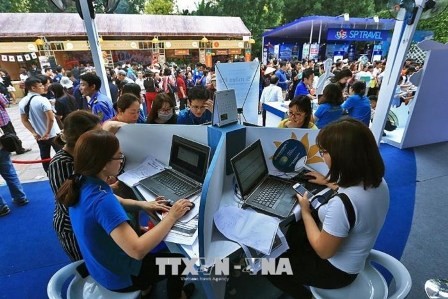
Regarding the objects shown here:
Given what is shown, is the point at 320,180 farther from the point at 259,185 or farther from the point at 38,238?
the point at 38,238

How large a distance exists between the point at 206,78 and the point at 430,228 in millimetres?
5908

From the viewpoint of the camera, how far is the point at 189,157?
1.66 meters

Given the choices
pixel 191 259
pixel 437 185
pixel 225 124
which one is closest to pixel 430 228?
pixel 437 185

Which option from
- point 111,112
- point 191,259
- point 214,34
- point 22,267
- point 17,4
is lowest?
point 22,267

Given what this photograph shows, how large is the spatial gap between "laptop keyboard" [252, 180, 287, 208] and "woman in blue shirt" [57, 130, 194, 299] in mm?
518

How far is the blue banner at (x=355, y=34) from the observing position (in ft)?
48.8

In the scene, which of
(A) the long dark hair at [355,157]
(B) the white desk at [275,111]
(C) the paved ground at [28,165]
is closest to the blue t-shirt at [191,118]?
(A) the long dark hair at [355,157]

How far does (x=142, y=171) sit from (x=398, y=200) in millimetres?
2584

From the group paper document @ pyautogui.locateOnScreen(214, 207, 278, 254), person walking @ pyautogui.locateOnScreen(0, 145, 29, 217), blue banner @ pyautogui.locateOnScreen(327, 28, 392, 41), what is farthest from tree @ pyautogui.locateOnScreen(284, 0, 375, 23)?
paper document @ pyautogui.locateOnScreen(214, 207, 278, 254)

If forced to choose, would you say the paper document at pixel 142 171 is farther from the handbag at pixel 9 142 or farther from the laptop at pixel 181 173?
the handbag at pixel 9 142

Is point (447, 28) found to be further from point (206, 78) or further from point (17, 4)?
point (17, 4)

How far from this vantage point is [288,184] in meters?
1.57

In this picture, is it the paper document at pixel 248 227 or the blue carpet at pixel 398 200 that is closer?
the paper document at pixel 248 227

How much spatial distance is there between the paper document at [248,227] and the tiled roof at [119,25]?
13973 mm
